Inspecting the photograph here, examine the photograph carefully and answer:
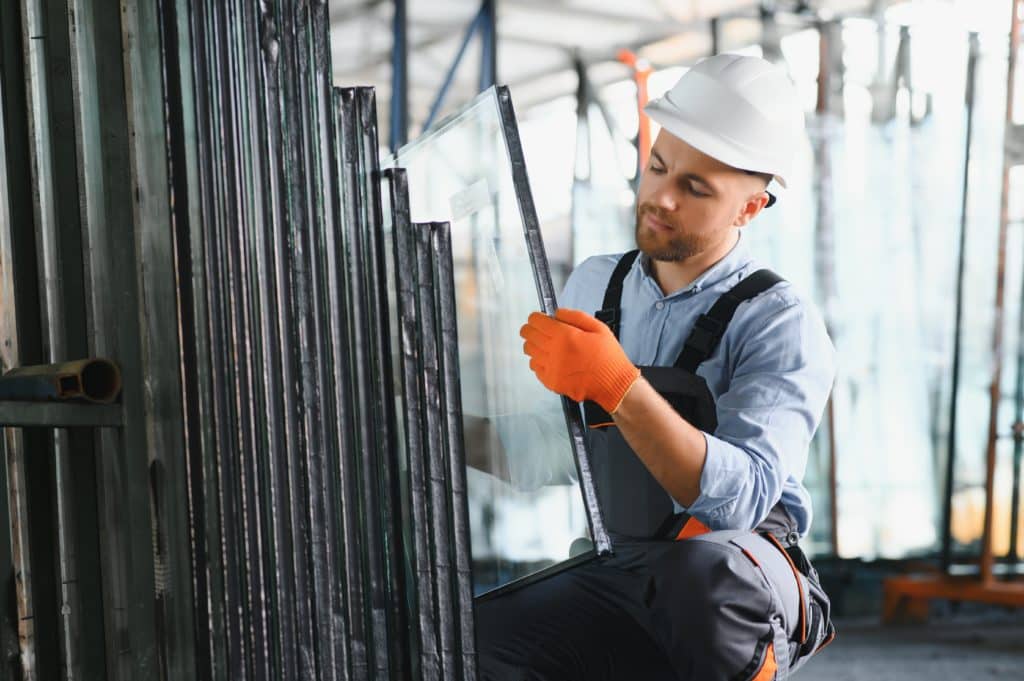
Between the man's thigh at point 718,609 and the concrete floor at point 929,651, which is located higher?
the man's thigh at point 718,609

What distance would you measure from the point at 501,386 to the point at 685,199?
437 mm

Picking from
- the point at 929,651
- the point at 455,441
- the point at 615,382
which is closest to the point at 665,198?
the point at 615,382

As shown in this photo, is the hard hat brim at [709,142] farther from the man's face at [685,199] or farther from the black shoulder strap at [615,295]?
the black shoulder strap at [615,295]

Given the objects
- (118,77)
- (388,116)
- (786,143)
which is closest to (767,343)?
(786,143)

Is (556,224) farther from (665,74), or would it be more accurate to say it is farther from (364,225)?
(364,225)

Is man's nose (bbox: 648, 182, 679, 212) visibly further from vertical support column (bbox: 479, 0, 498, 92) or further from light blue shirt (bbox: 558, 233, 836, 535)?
vertical support column (bbox: 479, 0, 498, 92)

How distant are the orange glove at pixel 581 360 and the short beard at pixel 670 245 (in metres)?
0.36

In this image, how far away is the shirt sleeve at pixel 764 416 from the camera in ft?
4.71

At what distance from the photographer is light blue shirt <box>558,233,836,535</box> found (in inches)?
57.5

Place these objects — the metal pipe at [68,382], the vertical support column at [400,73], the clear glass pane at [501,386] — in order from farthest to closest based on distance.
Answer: the vertical support column at [400,73], the clear glass pane at [501,386], the metal pipe at [68,382]

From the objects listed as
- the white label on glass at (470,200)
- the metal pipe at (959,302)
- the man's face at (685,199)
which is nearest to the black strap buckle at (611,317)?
the man's face at (685,199)

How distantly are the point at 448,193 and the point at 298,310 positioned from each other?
0.54 meters

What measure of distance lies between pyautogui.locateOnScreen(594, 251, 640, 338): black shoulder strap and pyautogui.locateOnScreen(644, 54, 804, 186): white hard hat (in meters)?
0.29

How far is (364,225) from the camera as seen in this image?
118 centimetres
